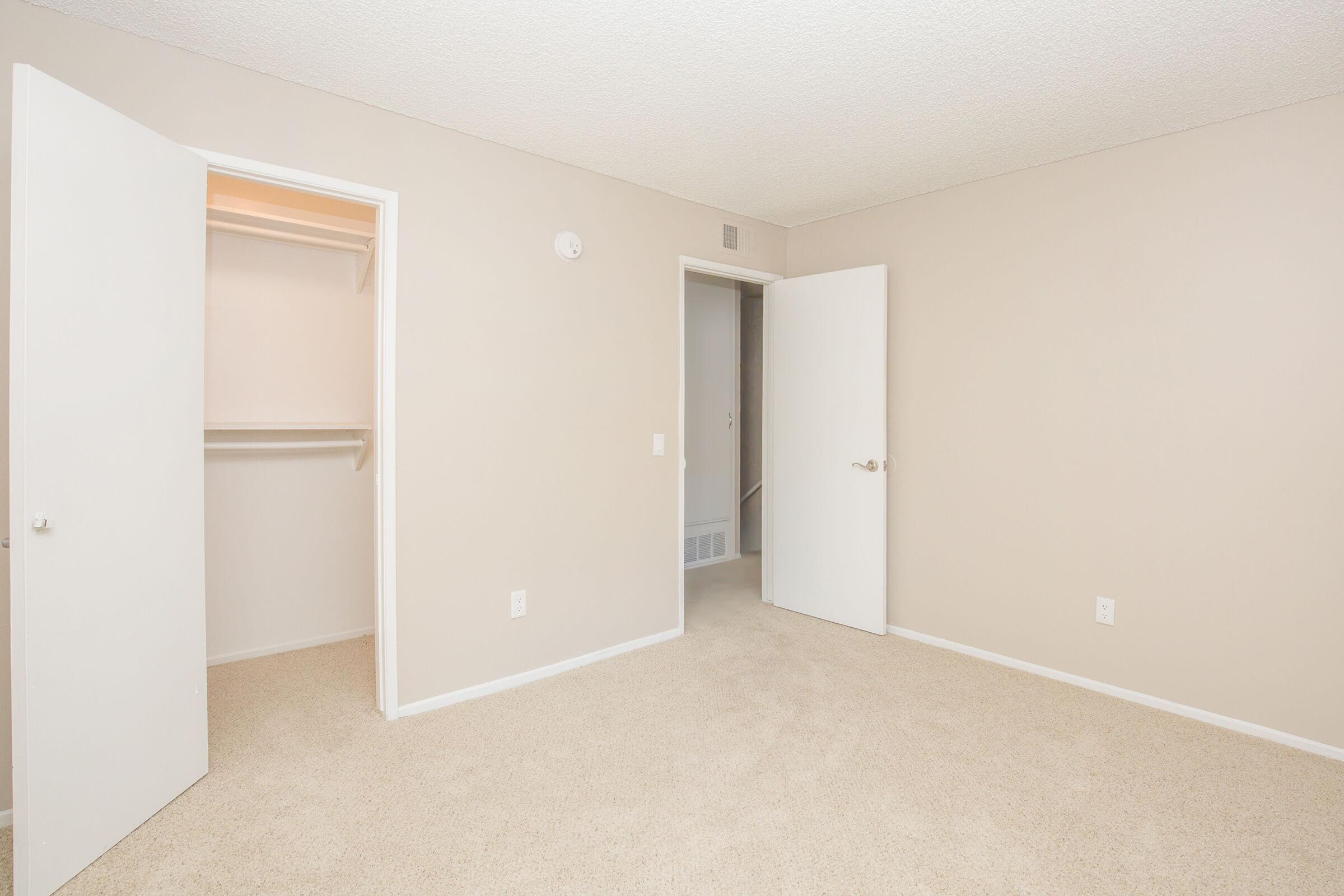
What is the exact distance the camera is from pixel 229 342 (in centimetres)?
312

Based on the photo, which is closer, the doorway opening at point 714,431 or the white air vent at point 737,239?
the white air vent at point 737,239

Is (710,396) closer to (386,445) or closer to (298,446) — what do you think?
(298,446)

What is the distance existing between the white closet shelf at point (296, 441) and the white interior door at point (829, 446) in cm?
233

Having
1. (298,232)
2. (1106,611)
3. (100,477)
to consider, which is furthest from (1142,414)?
(298,232)

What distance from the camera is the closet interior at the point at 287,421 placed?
3084 mm

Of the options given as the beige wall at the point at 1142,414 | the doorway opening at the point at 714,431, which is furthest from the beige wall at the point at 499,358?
the doorway opening at the point at 714,431

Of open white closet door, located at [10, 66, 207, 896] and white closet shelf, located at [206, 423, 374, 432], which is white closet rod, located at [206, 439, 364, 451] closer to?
white closet shelf, located at [206, 423, 374, 432]

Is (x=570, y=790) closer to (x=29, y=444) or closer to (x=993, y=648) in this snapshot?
(x=29, y=444)

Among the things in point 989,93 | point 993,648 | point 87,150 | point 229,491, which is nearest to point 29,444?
point 87,150

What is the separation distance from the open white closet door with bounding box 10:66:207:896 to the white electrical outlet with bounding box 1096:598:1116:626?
3.47 meters

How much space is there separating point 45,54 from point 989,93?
299 cm

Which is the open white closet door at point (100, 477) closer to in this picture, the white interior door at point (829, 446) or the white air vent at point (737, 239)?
the white air vent at point (737, 239)

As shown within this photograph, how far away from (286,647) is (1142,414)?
4091mm

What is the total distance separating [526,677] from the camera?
3.02m
